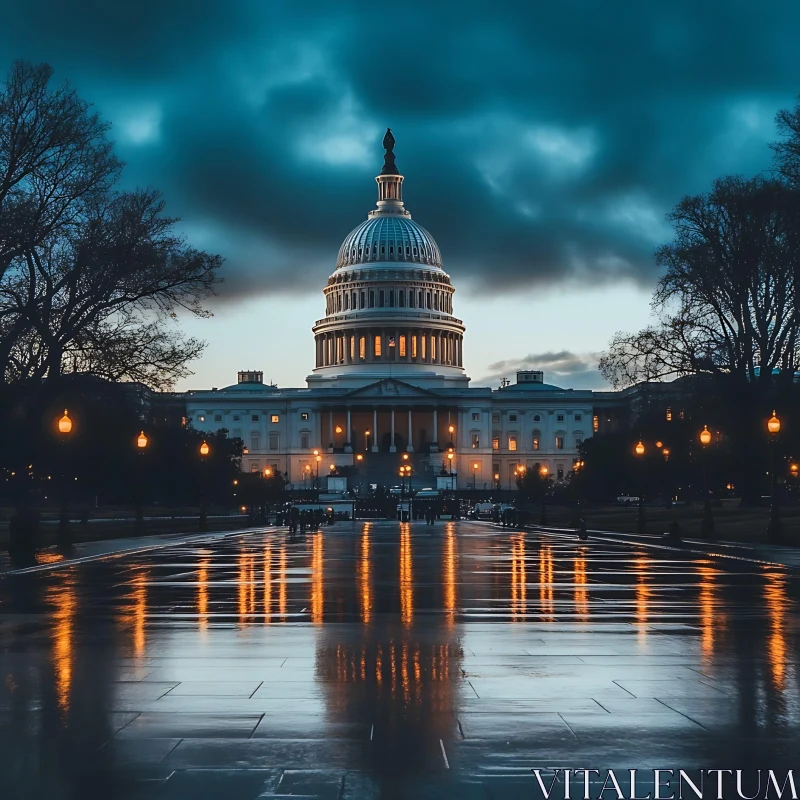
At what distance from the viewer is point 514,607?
79.2 ft

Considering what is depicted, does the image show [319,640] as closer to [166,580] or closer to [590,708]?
[590,708]

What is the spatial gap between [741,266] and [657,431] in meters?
33.3

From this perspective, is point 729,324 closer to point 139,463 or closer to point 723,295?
point 723,295

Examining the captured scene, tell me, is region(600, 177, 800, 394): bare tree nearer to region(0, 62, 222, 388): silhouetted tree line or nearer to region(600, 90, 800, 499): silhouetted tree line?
region(600, 90, 800, 499): silhouetted tree line

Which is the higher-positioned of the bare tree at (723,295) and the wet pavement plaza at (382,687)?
the bare tree at (723,295)

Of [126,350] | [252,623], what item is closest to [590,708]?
[252,623]

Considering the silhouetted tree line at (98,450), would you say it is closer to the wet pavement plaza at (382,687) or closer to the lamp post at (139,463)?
the lamp post at (139,463)

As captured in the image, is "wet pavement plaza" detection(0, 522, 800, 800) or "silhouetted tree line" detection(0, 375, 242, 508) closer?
"wet pavement plaza" detection(0, 522, 800, 800)

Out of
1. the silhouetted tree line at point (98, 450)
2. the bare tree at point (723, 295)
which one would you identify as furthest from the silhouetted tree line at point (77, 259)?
the bare tree at point (723, 295)

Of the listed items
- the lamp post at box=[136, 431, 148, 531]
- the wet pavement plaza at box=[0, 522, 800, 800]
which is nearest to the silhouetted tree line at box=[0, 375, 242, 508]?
the lamp post at box=[136, 431, 148, 531]

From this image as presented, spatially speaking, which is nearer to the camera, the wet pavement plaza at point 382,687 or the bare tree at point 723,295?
the wet pavement plaza at point 382,687

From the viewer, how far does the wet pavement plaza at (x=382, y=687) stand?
1010cm

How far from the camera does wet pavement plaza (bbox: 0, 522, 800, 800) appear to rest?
1010 cm

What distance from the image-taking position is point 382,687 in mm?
14195
